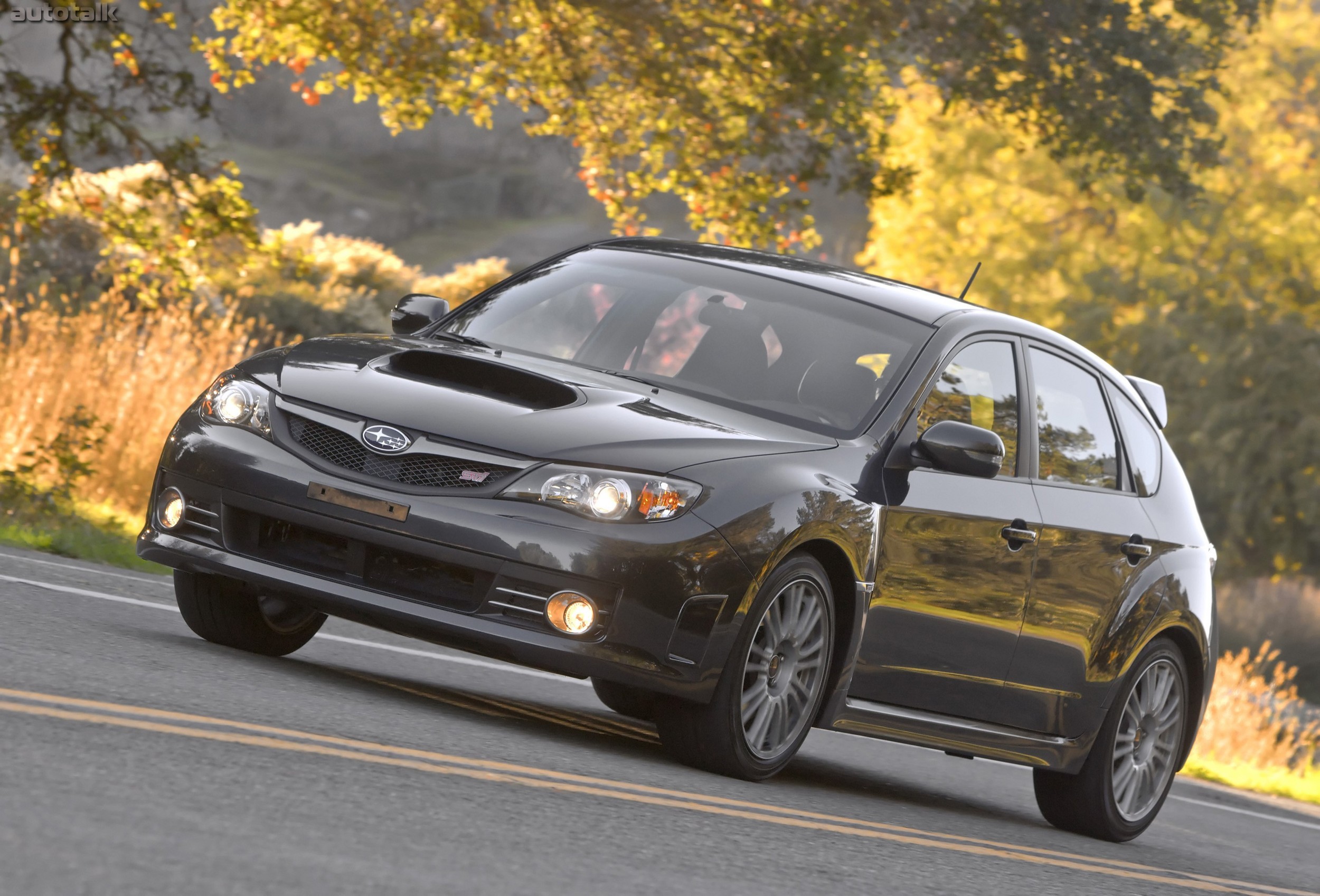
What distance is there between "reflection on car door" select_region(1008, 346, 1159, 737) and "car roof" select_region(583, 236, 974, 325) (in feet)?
1.78

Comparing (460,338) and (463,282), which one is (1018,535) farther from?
(463,282)

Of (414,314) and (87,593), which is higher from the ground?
(414,314)

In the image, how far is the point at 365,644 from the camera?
9.79 meters

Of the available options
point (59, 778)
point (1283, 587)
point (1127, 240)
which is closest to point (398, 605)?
point (59, 778)

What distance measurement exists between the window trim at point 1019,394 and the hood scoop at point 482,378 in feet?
4.27

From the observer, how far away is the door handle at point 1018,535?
24.8 feet

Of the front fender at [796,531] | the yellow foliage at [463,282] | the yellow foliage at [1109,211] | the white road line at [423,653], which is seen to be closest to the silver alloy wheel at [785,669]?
the front fender at [796,531]

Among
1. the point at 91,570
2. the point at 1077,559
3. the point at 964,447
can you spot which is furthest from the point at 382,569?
the point at 91,570

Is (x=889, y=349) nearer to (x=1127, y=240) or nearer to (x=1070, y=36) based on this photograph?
(x=1070, y=36)

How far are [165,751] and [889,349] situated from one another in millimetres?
3346

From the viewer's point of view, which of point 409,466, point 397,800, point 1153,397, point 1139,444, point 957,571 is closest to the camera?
point 397,800

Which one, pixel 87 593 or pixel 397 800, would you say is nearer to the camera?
pixel 397 800

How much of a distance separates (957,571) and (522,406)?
179 cm

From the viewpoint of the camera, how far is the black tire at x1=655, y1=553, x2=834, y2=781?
6.51 m
